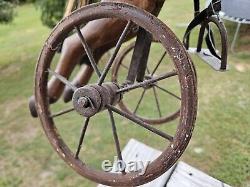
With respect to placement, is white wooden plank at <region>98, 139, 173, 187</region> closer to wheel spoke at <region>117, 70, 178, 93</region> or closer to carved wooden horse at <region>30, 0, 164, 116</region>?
carved wooden horse at <region>30, 0, 164, 116</region>

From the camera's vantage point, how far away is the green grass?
2.90m

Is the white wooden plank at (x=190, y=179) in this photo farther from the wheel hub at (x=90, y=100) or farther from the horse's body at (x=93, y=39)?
the wheel hub at (x=90, y=100)

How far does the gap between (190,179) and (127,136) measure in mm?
1369

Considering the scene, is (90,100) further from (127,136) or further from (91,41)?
(127,136)

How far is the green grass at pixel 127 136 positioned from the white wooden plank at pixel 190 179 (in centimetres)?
69

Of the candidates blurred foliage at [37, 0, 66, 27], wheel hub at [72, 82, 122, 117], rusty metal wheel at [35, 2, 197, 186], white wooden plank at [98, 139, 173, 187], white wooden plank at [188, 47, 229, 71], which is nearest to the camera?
rusty metal wheel at [35, 2, 197, 186]

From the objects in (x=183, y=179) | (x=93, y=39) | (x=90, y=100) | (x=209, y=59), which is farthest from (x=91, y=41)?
(x=183, y=179)

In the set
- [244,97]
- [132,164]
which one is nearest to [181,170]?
[132,164]

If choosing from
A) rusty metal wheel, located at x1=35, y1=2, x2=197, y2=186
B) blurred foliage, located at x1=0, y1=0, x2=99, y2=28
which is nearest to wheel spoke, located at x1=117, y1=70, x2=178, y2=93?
rusty metal wheel, located at x1=35, y1=2, x2=197, y2=186

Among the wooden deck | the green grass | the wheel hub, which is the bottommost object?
the green grass

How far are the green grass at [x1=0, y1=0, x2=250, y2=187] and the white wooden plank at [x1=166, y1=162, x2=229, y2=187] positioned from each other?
2.28ft

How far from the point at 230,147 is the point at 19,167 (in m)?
1.74

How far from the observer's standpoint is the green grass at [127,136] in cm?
290

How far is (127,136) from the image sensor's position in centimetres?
338
